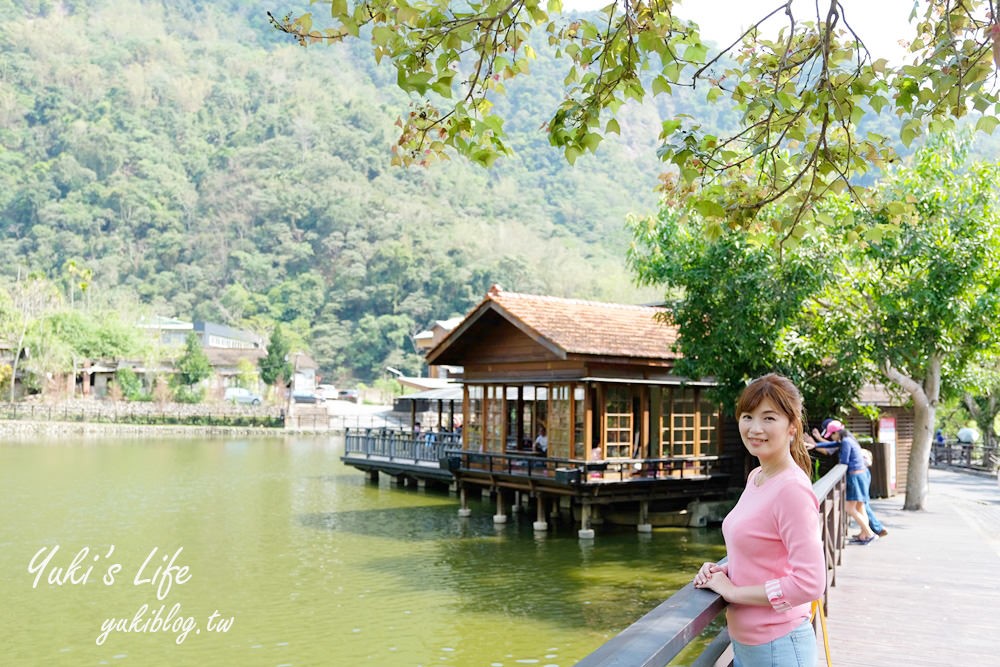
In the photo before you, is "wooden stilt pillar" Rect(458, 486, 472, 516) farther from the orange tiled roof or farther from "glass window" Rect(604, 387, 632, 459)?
the orange tiled roof

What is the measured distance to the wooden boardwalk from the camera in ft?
18.7

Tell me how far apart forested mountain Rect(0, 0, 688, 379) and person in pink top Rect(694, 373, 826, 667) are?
76.2 metres

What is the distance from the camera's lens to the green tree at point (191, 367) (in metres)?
59.6

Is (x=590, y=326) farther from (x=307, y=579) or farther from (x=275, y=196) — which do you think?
(x=275, y=196)

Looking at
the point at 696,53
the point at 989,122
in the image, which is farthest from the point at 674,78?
the point at 989,122

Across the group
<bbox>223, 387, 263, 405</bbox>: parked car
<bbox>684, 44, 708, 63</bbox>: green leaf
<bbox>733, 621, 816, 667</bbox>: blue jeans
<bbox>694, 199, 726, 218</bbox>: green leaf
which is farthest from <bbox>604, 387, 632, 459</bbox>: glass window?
<bbox>223, 387, 263, 405</bbox>: parked car

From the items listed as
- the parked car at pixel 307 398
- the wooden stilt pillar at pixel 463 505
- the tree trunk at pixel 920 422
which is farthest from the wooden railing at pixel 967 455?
the parked car at pixel 307 398

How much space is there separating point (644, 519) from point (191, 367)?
158 ft

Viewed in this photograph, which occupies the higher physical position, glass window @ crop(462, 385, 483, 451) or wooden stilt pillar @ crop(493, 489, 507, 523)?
glass window @ crop(462, 385, 483, 451)

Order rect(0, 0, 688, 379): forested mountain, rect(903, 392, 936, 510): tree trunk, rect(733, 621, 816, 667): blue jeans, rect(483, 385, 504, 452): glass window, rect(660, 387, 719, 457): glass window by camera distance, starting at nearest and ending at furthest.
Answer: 1. rect(733, 621, 816, 667): blue jeans
2. rect(903, 392, 936, 510): tree trunk
3. rect(660, 387, 719, 457): glass window
4. rect(483, 385, 504, 452): glass window
5. rect(0, 0, 688, 379): forested mountain

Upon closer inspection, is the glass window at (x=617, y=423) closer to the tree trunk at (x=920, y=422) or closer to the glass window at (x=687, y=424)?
the glass window at (x=687, y=424)

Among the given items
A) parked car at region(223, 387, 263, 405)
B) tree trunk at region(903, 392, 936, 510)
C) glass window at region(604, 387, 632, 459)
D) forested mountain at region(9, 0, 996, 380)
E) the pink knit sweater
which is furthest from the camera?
forested mountain at region(9, 0, 996, 380)

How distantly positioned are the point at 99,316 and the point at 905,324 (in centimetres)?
6353

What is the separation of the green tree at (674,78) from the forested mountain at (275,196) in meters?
73.9
